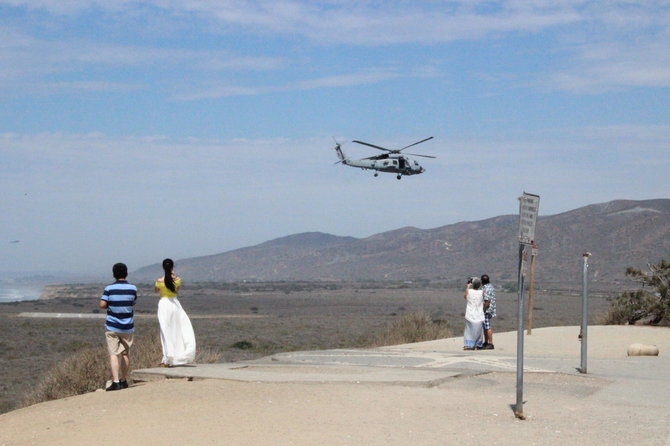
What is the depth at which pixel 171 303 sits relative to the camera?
51.2 feet

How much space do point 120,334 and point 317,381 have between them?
9.39ft

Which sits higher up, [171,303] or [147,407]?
[171,303]

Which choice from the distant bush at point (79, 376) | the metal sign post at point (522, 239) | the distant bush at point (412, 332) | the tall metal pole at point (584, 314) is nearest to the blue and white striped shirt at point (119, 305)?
the distant bush at point (79, 376)

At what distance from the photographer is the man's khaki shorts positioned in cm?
1480

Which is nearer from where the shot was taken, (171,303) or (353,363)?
(171,303)

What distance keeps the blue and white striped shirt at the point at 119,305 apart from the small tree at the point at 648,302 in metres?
19.1

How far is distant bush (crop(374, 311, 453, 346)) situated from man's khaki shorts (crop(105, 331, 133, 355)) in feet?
45.9

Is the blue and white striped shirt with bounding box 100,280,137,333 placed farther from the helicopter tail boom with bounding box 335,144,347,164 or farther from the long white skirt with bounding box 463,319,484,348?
the helicopter tail boom with bounding box 335,144,347,164

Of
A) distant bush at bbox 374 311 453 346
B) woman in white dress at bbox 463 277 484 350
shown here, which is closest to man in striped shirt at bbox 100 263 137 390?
woman in white dress at bbox 463 277 484 350

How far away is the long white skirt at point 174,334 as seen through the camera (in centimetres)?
1558

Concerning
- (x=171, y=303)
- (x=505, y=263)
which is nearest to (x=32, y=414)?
(x=171, y=303)

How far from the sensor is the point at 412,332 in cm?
2856

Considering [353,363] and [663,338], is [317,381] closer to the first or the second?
[353,363]

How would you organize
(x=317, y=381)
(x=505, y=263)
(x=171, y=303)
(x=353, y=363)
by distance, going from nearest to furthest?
(x=317, y=381)
(x=171, y=303)
(x=353, y=363)
(x=505, y=263)
